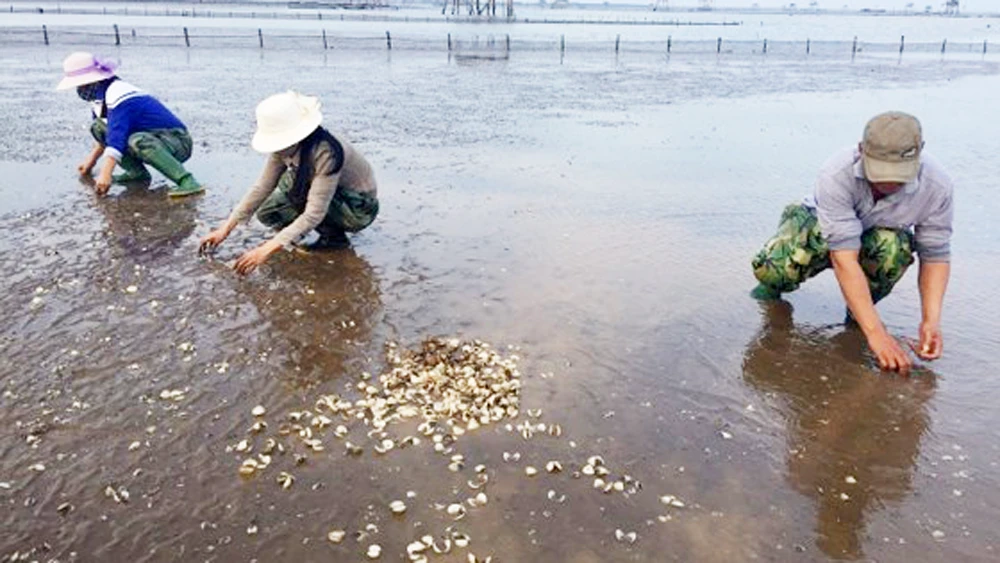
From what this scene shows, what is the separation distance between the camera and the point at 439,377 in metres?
4.11

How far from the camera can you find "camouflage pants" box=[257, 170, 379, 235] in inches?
234

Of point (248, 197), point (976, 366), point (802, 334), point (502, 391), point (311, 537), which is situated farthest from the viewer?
point (248, 197)

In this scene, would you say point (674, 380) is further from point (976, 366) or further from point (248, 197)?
point (248, 197)

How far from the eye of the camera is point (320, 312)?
4969 millimetres

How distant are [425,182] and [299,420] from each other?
501cm

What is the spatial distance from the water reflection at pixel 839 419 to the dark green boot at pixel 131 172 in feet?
21.6

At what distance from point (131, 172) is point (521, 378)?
5.82 m

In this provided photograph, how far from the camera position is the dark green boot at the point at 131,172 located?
784cm

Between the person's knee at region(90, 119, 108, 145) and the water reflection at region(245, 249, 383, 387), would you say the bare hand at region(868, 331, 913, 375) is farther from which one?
the person's knee at region(90, 119, 108, 145)

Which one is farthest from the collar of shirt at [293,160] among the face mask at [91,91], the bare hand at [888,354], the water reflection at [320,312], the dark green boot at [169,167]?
the bare hand at [888,354]

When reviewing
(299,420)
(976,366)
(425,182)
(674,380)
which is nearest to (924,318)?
(976,366)

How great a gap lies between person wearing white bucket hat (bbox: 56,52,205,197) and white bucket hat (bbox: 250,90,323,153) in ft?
9.55

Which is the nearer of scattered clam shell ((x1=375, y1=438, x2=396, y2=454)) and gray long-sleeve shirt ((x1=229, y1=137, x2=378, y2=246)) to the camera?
scattered clam shell ((x1=375, y1=438, x2=396, y2=454))

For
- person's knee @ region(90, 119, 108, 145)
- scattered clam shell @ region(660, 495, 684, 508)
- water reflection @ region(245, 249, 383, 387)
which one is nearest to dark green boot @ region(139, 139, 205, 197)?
person's knee @ region(90, 119, 108, 145)
